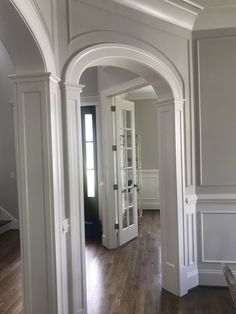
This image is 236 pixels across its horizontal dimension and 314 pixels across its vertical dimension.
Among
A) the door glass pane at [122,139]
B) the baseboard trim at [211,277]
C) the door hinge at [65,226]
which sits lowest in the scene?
the baseboard trim at [211,277]

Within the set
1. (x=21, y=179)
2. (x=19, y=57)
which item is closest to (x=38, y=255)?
(x=21, y=179)

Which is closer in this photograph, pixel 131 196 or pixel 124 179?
pixel 124 179

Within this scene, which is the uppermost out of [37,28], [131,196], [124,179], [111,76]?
[111,76]

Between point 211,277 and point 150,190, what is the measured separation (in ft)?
13.2

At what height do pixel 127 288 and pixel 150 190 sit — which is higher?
pixel 150 190

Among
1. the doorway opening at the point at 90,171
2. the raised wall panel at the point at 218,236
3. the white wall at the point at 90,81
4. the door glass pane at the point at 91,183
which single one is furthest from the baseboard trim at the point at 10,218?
the raised wall panel at the point at 218,236

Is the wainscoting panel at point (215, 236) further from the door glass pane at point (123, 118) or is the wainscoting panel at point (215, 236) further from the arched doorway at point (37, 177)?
the door glass pane at point (123, 118)

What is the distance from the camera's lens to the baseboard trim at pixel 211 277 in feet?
10.6

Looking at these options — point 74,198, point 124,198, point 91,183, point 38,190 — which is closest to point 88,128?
point 91,183

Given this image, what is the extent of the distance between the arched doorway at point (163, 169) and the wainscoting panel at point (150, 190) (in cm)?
395

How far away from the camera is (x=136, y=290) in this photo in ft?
10.4

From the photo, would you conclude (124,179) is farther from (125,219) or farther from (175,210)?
(175,210)

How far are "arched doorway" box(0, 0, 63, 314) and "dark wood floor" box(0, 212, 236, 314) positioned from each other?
941mm

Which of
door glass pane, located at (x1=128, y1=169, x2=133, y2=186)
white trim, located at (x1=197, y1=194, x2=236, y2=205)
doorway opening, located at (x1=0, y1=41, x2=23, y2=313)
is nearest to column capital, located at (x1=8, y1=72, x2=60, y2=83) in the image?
white trim, located at (x1=197, y1=194, x2=236, y2=205)
